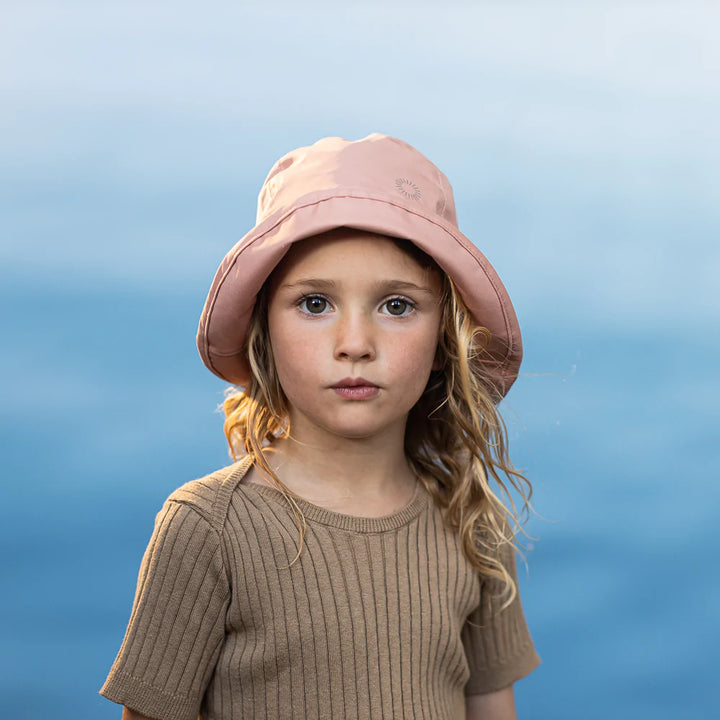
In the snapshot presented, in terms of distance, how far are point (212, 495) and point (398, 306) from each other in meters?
0.35

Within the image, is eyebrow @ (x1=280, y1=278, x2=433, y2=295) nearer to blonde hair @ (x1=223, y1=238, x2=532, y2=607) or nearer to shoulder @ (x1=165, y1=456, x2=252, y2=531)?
blonde hair @ (x1=223, y1=238, x2=532, y2=607)

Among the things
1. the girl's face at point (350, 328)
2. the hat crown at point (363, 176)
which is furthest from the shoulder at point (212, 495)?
the hat crown at point (363, 176)

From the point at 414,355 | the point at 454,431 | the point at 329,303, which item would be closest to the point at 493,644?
the point at 454,431

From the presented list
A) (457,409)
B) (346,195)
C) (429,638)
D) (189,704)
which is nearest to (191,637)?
(189,704)

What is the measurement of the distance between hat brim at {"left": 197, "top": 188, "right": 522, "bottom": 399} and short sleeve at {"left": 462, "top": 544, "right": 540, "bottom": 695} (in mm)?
378

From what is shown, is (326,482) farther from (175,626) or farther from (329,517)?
(175,626)

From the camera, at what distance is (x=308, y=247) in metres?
1.38

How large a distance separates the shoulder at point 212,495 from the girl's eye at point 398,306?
302 millimetres

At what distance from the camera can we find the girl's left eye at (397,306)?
1.40m

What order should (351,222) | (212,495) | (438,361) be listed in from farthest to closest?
(438,361) → (212,495) → (351,222)

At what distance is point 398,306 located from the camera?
1.41 metres

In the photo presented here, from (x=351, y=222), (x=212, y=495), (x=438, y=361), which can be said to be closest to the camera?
(x=351, y=222)

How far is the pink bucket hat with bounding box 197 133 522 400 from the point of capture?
134 centimetres

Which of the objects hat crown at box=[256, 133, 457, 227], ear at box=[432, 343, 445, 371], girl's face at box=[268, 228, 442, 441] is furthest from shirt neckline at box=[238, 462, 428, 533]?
hat crown at box=[256, 133, 457, 227]
